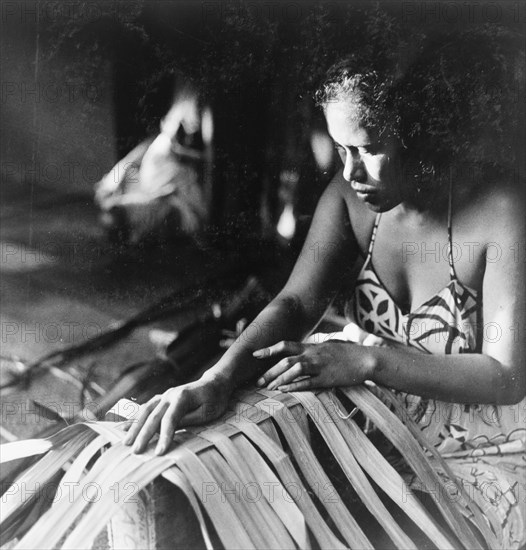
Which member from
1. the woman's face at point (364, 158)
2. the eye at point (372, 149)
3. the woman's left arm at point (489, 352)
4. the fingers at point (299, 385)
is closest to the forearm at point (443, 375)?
the woman's left arm at point (489, 352)

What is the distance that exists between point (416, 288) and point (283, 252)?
0.36 metres

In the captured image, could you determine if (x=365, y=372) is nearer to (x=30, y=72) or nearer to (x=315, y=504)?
(x=315, y=504)

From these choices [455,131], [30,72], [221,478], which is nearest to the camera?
[221,478]

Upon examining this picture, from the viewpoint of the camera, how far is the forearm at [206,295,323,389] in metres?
1.58

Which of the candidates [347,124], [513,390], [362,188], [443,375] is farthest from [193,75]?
[513,390]

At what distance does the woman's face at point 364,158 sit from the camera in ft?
5.37

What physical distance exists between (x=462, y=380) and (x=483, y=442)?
187mm

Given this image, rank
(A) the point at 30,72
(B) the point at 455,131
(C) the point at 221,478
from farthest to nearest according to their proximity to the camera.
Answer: (B) the point at 455,131
(A) the point at 30,72
(C) the point at 221,478

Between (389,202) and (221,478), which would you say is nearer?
(221,478)

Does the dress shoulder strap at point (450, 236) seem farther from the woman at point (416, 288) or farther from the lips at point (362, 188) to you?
the lips at point (362, 188)

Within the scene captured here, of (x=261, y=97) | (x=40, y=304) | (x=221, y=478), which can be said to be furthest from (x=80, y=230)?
(x=221, y=478)

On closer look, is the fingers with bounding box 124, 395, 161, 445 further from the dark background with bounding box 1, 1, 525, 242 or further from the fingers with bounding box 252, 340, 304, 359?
the dark background with bounding box 1, 1, 525, 242

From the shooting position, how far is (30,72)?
1.56 metres

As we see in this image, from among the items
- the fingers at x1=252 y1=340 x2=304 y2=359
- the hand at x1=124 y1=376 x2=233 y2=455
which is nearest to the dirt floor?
the hand at x1=124 y1=376 x2=233 y2=455
